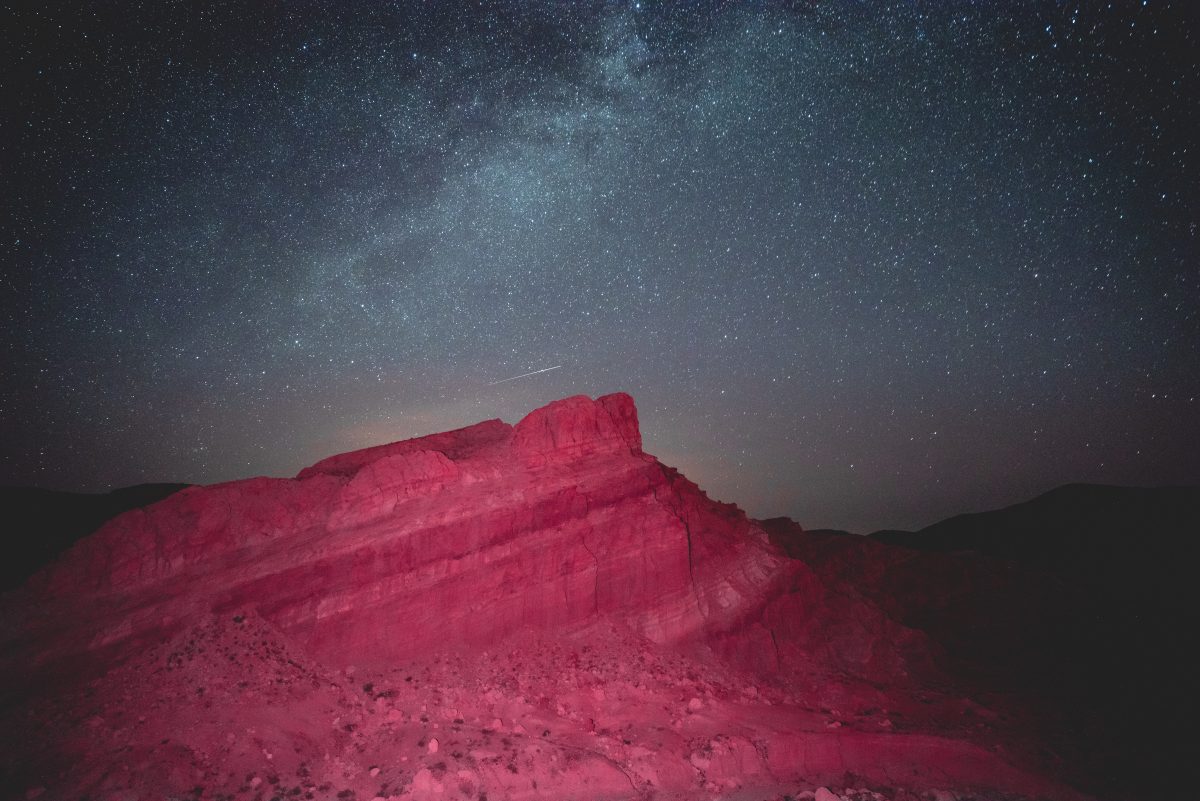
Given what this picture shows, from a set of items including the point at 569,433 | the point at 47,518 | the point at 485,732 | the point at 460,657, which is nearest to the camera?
the point at 485,732

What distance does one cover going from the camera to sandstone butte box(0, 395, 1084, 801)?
36.7 feet

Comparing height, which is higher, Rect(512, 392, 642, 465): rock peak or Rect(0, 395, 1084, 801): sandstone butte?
Rect(512, 392, 642, 465): rock peak

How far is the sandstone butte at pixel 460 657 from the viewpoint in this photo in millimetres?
11188

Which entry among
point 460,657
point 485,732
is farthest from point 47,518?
point 485,732

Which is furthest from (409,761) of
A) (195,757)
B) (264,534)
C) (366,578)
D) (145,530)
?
(145,530)

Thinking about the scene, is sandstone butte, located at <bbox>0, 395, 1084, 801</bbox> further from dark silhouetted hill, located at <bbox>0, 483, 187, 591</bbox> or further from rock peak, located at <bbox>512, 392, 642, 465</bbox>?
dark silhouetted hill, located at <bbox>0, 483, 187, 591</bbox>

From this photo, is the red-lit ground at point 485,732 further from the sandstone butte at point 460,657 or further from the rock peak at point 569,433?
the rock peak at point 569,433

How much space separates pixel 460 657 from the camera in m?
15.2

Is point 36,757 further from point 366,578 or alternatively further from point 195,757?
point 366,578

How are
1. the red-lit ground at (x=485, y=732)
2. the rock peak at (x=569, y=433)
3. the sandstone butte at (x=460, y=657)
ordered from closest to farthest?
the red-lit ground at (x=485, y=732)
the sandstone butte at (x=460, y=657)
the rock peak at (x=569, y=433)

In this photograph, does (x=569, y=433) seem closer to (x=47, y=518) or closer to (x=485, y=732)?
(x=485, y=732)

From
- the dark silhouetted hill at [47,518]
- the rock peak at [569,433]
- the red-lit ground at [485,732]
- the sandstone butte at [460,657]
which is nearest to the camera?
the red-lit ground at [485,732]

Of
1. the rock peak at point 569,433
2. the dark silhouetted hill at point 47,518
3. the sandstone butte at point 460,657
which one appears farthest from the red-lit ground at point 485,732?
the dark silhouetted hill at point 47,518

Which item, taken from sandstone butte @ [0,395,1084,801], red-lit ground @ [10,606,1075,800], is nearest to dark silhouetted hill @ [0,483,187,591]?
sandstone butte @ [0,395,1084,801]
